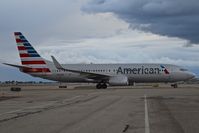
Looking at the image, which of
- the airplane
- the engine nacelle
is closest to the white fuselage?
the airplane

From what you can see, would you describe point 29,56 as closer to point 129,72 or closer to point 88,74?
point 88,74

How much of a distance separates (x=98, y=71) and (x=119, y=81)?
3.83 m

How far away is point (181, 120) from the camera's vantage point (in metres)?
13.9

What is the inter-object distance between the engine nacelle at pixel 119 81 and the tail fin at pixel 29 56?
29.4 feet

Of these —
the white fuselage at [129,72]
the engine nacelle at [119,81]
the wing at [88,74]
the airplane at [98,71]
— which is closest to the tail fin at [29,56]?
the airplane at [98,71]

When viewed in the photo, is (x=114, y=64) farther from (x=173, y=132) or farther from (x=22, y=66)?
(x=173, y=132)

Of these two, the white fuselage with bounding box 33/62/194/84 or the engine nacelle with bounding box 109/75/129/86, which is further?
the white fuselage with bounding box 33/62/194/84

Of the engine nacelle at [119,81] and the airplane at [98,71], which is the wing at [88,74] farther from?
the engine nacelle at [119,81]

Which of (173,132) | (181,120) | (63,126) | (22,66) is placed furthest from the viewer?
(22,66)

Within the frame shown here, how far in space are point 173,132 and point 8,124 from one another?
17.0ft

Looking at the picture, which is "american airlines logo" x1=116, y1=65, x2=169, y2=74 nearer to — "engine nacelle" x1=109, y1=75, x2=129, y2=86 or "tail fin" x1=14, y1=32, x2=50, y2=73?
"engine nacelle" x1=109, y1=75, x2=129, y2=86

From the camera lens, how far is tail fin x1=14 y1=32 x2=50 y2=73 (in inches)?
2201

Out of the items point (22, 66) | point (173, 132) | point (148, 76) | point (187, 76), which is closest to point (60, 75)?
point (22, 66)

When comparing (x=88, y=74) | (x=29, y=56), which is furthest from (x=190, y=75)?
(x=29, y=56)
